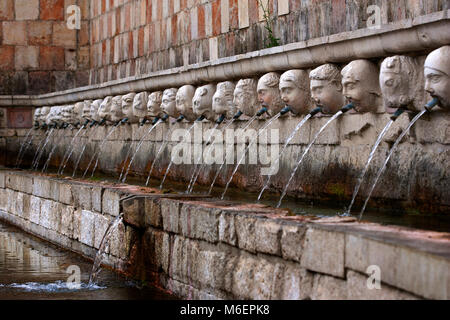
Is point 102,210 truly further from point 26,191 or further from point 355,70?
point 26,191

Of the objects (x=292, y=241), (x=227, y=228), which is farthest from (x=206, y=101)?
(x=292, y=241)

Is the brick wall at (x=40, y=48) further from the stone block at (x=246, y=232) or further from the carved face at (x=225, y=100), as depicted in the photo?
the stone block at (x=246, y=232)

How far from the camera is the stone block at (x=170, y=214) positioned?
649 centimetres

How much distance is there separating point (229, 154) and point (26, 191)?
→ 3.38 metres

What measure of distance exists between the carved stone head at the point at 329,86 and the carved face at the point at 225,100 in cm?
200

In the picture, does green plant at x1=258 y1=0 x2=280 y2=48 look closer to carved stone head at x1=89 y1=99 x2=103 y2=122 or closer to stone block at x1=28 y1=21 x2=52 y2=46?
carved stone head at x1=89 y1=99 x2=103 y2=122

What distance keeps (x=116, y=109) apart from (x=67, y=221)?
11.6ft

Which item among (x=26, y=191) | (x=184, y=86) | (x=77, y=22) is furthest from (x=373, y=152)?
(x=77, y=22)

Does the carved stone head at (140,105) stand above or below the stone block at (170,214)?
above

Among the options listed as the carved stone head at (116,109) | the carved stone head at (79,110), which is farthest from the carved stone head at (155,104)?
the carved stone head at (79,110)

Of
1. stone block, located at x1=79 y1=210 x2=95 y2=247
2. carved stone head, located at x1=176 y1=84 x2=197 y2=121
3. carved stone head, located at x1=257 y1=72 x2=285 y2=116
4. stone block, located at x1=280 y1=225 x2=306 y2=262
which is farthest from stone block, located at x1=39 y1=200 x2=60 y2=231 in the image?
stone block, located at x1=280 y1=225 x2=306 y2=262

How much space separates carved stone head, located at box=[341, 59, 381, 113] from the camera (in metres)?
6.72

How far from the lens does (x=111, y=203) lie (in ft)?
26.3

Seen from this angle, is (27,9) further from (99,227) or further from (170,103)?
(99,227)
